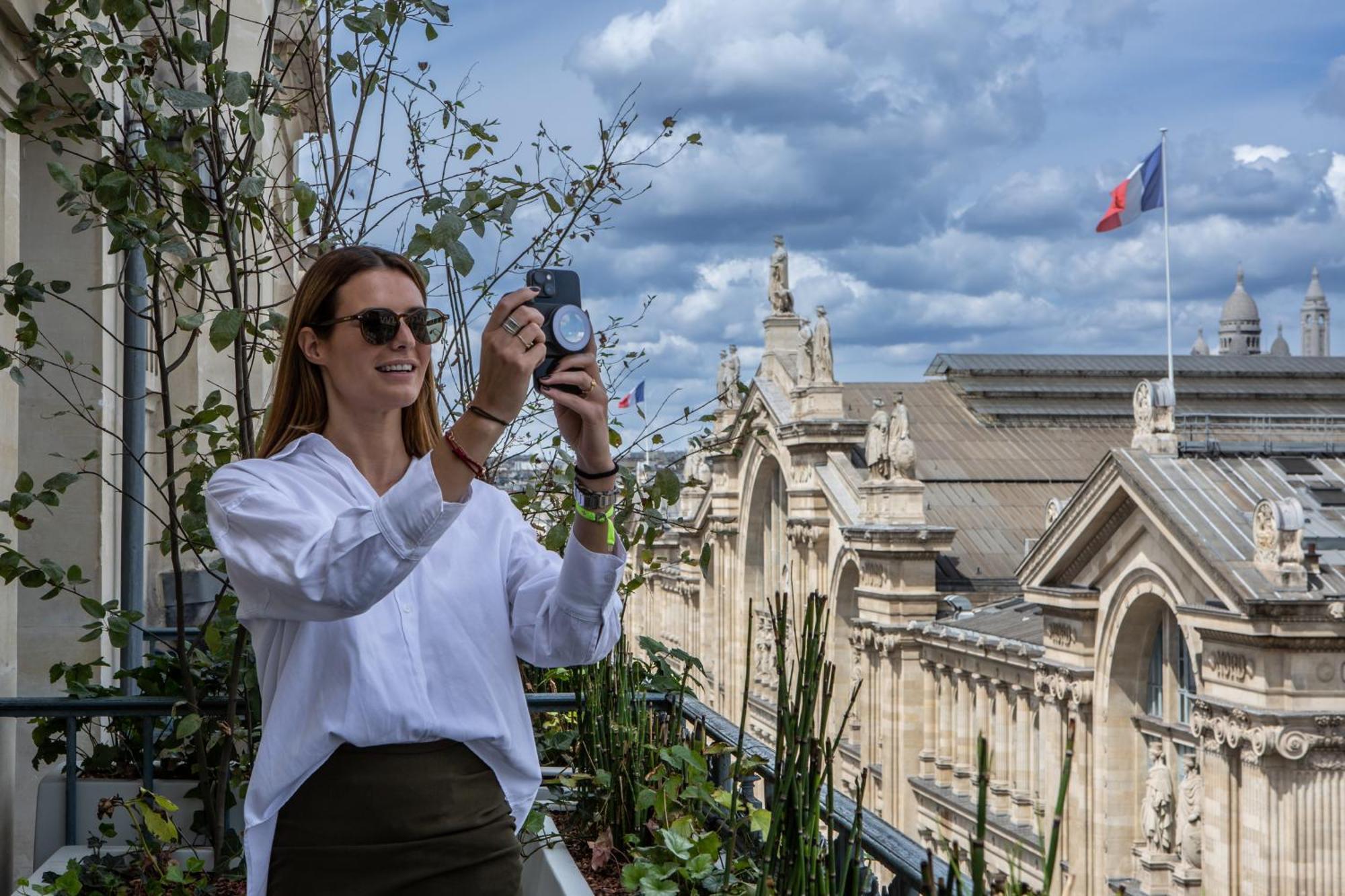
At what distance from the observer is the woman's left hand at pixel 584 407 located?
2244 millimetres

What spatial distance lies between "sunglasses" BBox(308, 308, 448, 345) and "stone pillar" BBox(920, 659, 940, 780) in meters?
35.0

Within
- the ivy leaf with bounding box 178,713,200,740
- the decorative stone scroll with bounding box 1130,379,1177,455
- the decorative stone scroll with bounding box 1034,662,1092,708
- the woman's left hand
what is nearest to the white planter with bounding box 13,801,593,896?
the ivy leaf with bounding box 178,713,200,740

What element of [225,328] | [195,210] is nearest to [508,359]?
[225,328]

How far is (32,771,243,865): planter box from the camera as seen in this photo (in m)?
4.86

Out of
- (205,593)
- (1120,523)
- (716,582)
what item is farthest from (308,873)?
(716,582)

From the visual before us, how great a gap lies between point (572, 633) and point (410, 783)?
0.35 m

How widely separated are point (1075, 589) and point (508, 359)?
25092 mm

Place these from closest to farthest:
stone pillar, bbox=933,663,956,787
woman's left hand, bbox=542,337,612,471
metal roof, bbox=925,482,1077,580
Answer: woman's left hand, bbox=542,337,612,471, stone pillar, bbox=933,663,956,787, metal roof, bbox=925,482,1077,580

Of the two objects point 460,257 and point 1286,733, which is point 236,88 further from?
point 1286,733

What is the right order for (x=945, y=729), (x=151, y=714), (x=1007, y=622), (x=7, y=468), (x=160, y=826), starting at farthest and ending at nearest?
(x=945, y=729)
(x=1007, y=622)
(x=7, y=468)
(x=151, y=714)
(x=160, y=826)

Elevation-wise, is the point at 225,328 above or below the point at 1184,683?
above

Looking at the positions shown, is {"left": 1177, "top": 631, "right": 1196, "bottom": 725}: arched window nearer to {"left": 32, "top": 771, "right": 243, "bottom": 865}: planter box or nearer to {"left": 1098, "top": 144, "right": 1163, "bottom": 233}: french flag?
{"left": 1098, "top": 144, "right": 1163, "bottom": 233}: french flag

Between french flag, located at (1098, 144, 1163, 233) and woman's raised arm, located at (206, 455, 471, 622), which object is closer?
woman's raised arm, located at (206, 455, 471, 622)

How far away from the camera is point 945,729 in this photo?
35875 mm
